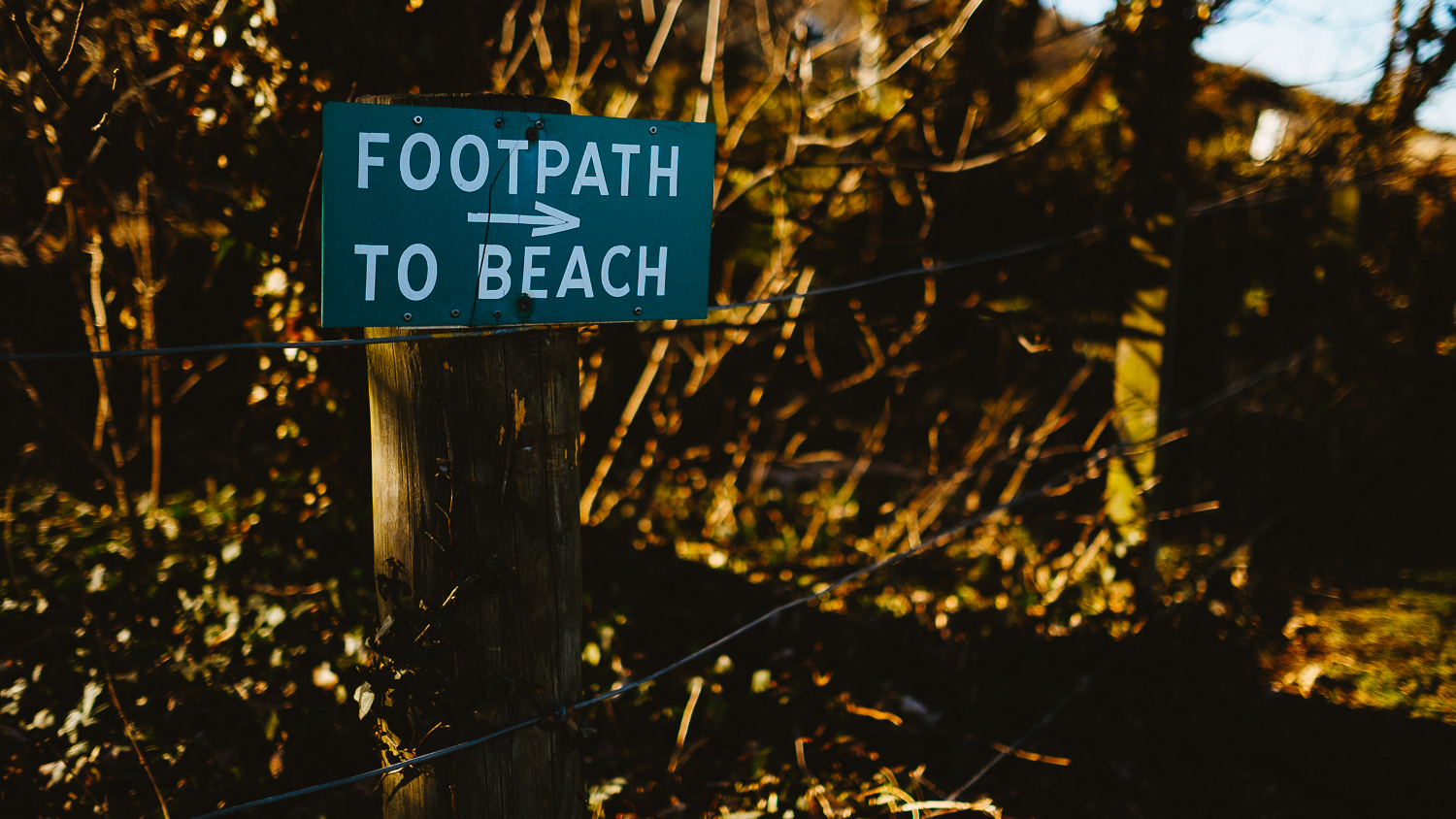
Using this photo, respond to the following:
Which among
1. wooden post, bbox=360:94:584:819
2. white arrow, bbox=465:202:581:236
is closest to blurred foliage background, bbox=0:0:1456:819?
wooden post, bbox=360:94:584:819

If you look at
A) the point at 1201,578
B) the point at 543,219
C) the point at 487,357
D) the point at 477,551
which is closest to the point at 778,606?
Result: the point at 477,551

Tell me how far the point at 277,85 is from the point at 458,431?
6.74 feet

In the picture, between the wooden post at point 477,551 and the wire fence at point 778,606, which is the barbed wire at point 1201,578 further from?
the wooden post at point 477,551

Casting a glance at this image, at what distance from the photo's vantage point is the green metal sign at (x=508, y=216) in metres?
1.31

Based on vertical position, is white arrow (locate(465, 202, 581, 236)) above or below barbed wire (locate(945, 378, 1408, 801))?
above

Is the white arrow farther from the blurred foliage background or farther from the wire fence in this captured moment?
the blurred foliage background

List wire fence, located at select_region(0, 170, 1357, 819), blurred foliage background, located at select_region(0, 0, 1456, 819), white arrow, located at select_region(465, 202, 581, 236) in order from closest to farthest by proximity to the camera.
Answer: wire fence, located at select_region(0, 170, 1357, 819)
white arrow, located at select_region(465, 202, 581, 236)
blurred foliage background, located at select_region(0, 0, 1456, 819)

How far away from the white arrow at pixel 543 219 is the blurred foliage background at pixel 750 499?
1.01 metres

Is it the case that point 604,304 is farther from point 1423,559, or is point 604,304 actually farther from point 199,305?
point 1423,559

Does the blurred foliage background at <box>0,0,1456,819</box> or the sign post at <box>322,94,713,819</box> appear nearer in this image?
the sign post at <box>322,94,713,819</box>

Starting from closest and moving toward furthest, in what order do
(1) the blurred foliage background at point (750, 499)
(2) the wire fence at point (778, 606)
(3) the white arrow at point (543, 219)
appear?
(2) the wire fence at point (778, 606) < (3) the white arrow at point (543, 219) < (1) the blurred foliage background at point (750, 499)

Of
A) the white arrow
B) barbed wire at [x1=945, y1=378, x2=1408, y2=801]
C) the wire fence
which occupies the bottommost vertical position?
barbed wire at [x1=945, y1=378, x2=1408, y2=801]

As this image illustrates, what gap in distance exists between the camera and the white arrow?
139 cm

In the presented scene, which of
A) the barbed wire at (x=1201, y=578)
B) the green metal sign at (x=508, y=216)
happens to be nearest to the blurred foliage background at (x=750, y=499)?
the barbed wire at (x=1201, y=578)
